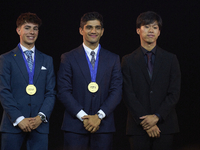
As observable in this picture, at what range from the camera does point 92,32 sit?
365 centimetres

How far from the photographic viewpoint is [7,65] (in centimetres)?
350

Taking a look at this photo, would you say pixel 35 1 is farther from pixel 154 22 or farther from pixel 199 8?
pixel 199 8

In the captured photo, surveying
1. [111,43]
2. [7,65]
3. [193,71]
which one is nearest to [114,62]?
[7,65]

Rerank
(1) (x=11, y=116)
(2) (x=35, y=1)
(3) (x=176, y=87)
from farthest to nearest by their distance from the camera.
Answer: (2) (x=35, y=1)
(3) (x=176, y=87)
(1) (x=11, y=116)

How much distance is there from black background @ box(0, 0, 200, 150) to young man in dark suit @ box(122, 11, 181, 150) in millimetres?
1638

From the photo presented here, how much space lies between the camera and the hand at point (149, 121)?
3.54 meters

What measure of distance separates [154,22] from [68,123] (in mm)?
1527

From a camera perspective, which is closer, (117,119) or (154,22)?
(154,22)

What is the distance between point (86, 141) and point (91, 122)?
0.26 meters

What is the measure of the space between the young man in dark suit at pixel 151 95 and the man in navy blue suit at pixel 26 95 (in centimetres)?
91

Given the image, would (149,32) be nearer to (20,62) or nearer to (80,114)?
(80,114)

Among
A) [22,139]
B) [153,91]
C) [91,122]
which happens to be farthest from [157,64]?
[22,139]

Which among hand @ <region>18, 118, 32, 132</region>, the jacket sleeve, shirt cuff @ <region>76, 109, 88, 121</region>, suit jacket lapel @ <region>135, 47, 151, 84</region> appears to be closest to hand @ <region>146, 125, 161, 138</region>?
suit jacket lapel @ <region>135, 47, 151, 84</region>

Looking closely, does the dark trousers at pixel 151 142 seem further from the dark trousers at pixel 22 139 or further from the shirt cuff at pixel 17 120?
the shirt cuff at pixel 17 120
